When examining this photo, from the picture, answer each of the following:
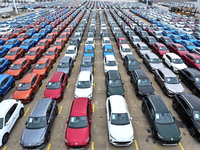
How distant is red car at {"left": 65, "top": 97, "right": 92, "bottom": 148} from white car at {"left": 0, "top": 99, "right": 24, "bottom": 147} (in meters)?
3.97

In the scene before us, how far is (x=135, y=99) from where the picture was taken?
12.2 metres

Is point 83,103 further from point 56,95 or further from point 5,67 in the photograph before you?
point 5,67

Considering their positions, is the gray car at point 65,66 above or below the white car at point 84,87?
above

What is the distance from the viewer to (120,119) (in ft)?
28.6

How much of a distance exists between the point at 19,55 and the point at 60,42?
612 centimetres

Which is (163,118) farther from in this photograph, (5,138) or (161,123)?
(5,138)

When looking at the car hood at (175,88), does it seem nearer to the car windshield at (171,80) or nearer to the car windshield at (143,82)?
the car windshield at (171,80)

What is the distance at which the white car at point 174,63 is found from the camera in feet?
50.4

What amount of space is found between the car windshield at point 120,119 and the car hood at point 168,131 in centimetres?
196

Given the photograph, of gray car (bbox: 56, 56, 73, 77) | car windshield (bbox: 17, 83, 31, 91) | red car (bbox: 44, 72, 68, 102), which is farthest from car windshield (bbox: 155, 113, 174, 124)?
car windshield (bbox: 17, 83, 31, 91)

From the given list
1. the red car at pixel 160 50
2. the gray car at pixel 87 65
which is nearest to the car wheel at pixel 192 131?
the gray car at pixel 87 65

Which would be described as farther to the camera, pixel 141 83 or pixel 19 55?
pixel 19 55

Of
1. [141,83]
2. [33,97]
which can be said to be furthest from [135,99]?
[33,97]

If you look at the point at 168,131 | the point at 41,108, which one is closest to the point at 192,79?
the point at 168,131
